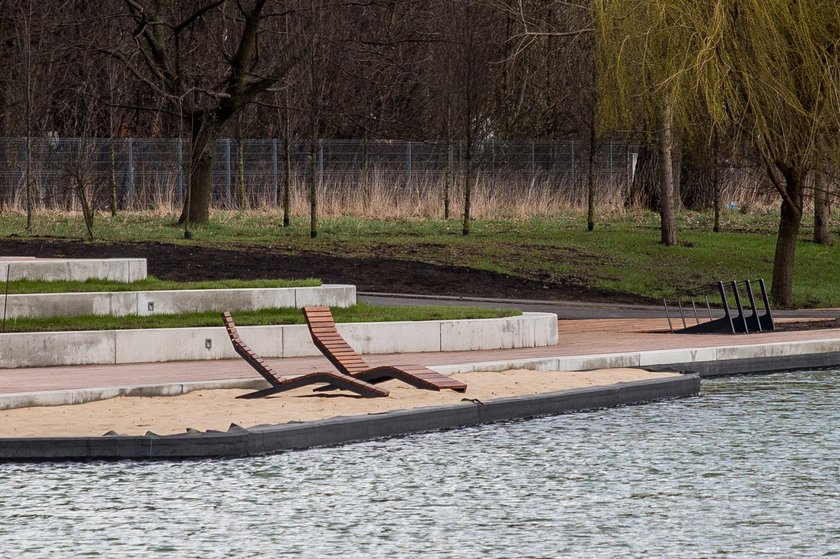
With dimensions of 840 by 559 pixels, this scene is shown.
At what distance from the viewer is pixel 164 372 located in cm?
1390

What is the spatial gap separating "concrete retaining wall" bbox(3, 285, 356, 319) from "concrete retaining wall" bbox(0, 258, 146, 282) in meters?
1.99

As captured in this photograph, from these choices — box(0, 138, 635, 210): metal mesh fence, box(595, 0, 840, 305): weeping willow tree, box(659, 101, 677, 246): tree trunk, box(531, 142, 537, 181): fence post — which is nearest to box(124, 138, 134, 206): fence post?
box(0, 138, 635, 210): metal mesh fence

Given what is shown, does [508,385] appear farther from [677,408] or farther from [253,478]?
[253,478]

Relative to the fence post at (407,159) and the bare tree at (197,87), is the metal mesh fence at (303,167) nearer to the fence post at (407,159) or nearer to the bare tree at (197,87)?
the fence post at (407,159)

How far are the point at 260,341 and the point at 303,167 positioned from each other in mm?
30962

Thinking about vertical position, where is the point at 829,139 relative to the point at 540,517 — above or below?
above

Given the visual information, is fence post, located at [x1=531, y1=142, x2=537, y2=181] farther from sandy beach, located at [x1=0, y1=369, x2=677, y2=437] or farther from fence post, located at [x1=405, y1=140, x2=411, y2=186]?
sandy beach, located at [x1=0, y1=369, x2=677, y2=437]

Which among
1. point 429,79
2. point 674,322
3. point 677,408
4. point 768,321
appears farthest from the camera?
point 429,79

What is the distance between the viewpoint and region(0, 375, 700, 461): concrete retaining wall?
10078 millimetres

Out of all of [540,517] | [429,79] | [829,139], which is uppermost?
[429,79]

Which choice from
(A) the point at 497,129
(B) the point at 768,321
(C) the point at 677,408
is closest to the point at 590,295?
(B) the point at 768,321

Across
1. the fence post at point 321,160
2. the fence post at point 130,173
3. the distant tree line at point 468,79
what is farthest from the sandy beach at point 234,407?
the fence post at point 321,160

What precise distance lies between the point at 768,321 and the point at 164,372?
9.10m

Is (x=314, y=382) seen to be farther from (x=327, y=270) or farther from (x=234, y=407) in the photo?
(x=327, y=270)
